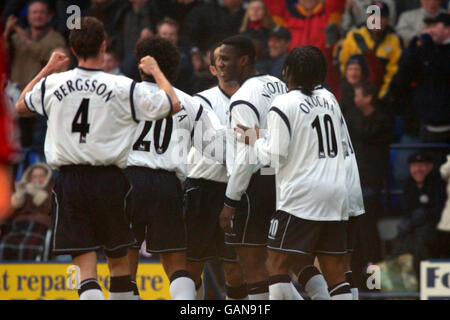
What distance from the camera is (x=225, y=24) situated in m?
12.0

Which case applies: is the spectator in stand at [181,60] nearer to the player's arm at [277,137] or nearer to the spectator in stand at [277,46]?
the spectator in stand at [277,46]

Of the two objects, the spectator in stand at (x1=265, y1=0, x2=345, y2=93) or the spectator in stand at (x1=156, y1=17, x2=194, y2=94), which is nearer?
the spectator in stand at (x1=156, y1=17, x2=194, y2=94)

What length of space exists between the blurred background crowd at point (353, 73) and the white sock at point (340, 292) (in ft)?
12.5

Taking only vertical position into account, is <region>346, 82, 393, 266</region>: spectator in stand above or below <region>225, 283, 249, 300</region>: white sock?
above

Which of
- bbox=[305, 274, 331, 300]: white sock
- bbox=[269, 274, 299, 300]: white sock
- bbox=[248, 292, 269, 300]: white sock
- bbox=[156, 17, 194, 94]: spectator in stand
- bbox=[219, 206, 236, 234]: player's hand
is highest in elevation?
bbox=[156, 17, 194, 94]: spectator in stand

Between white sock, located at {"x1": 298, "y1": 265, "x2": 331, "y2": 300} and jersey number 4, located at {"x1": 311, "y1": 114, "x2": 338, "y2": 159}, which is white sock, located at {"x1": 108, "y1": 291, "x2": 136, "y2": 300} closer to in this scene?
white sock, located at {"x1": 298, "y1": 265, "x2": 331, "y2": 300}

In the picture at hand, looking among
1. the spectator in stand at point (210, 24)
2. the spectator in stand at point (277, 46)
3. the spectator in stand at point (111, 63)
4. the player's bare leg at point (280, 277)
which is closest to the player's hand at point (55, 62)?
the player's bare leg at point (280, 277)

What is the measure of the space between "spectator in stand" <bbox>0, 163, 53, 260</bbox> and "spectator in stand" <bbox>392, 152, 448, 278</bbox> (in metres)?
4.70

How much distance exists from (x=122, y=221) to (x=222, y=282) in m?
5.29

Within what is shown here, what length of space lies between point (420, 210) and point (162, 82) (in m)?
5.49

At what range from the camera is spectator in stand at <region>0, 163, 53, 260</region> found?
10352 millimetres

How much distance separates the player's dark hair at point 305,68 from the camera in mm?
6027

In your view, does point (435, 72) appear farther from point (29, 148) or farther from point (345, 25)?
point (29, 148)

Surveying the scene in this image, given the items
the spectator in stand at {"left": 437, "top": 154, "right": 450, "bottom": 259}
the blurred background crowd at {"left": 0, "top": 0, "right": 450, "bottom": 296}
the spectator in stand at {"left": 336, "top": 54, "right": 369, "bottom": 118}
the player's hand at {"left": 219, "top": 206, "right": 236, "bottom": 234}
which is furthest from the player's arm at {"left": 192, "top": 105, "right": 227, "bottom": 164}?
the spectator in stand at {"left": 437, "top": 154, "right": 450, "bottom": 259}
